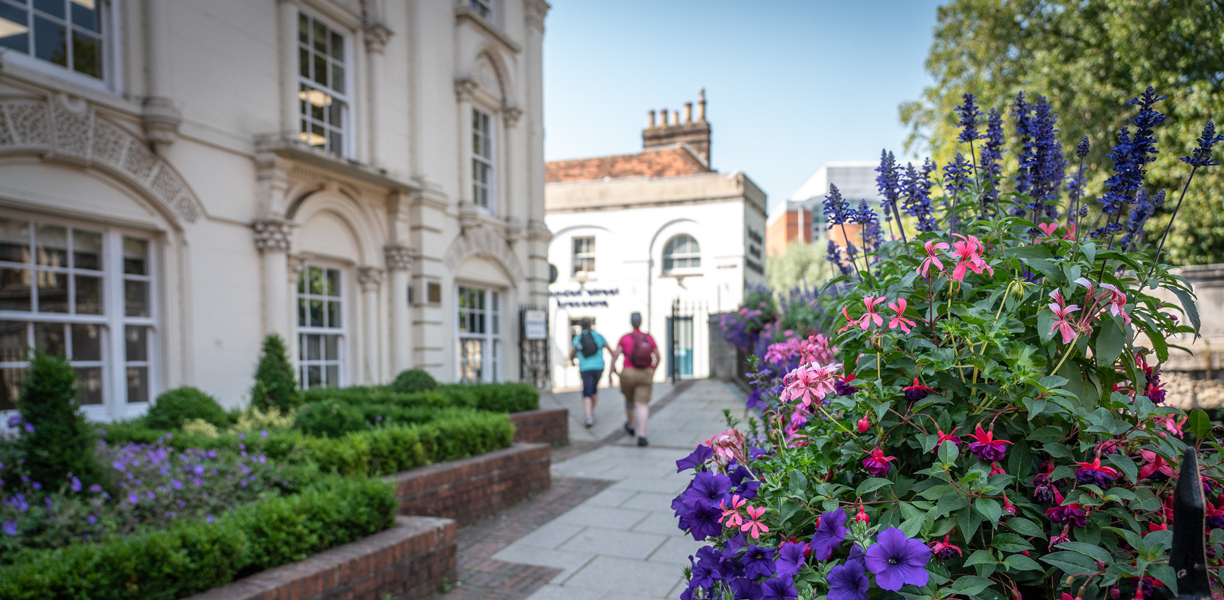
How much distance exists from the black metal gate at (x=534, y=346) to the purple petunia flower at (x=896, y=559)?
41.1 feet

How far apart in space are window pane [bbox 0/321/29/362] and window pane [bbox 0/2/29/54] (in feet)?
7.88

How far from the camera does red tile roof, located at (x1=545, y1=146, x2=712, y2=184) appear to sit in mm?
Result: 26312

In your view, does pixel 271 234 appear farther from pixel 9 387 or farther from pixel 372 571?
pixel 372 571

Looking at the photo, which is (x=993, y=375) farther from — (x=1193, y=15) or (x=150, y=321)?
(x=1193, y=15)

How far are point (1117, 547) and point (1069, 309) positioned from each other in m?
0.48

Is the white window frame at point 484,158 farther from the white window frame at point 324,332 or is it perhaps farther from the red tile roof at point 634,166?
the red tile roof at point 634,166

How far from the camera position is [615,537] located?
5.36m

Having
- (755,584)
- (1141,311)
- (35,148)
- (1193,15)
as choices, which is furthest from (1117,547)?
(1193,15)

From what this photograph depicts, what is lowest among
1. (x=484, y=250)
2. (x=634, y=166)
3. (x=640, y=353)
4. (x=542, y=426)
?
(x=542, y=426)

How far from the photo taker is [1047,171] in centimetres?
201

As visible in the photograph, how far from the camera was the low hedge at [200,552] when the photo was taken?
273 cm

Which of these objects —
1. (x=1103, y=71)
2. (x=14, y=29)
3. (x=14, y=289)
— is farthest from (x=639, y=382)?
(x=1103, y=71)

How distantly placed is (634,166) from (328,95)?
60.7 ft

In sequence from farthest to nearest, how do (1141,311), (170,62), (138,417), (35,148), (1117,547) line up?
(170,62)
(138,417)
(35,148)
(1141,311)
(1117,547)
